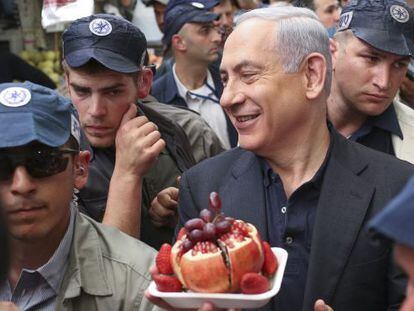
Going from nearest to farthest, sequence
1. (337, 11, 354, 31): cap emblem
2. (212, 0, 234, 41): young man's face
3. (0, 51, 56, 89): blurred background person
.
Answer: (337, 11, 354, 31): cap emblem, (212, 0, 234, 41): young man's face, (0, 51, 56, 89): blurred background person

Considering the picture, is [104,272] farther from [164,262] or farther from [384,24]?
[384,24]

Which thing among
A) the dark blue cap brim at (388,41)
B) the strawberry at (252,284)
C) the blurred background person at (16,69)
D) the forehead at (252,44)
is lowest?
the blurred background person at (16,69)

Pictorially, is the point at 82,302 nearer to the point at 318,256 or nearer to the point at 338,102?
the point at 318,256

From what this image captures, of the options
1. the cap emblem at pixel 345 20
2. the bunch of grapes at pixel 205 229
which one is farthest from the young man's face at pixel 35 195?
the cap emblem at pixel 345 20

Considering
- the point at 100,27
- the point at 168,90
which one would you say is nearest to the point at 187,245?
the point at 100,27

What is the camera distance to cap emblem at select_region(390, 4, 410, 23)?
12.6 feet

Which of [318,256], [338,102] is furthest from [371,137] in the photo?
[318,256]

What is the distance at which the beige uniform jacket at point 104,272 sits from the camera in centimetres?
274

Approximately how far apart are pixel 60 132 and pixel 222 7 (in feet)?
13.1

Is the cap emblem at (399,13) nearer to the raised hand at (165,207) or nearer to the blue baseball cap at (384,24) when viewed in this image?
the blue baseball cap at (384,24)

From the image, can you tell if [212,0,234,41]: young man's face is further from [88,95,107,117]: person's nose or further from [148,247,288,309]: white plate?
[148,247,288,309]: white plate

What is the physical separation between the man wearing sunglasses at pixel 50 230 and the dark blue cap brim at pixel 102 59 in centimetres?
73

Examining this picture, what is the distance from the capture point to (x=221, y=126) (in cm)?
551

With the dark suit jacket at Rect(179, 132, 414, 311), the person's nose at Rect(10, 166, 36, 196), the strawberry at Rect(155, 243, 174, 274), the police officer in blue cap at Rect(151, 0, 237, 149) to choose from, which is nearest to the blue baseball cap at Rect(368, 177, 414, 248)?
the strawberry at Rect(155, 243, 174, 274)
